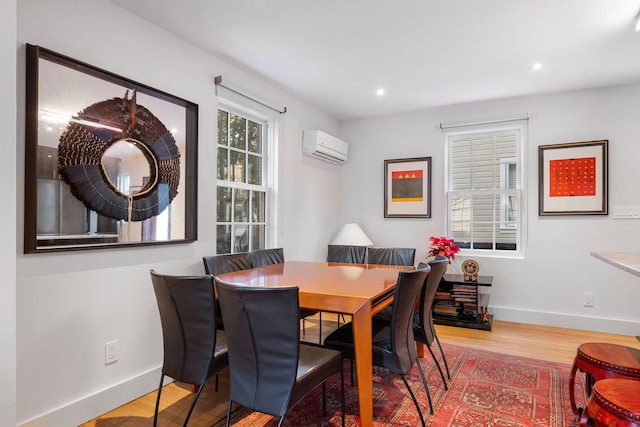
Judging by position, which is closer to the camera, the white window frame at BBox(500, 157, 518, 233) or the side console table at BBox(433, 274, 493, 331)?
the side console table at BBox(433, 274, 493, 331)

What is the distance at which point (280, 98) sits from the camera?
3861 millimetres

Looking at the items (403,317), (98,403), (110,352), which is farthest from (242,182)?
(403,317)

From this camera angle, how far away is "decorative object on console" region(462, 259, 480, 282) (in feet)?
13.3

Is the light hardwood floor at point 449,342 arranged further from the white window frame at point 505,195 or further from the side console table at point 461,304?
the white window frame at point 505,195

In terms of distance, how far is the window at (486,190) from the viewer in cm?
424

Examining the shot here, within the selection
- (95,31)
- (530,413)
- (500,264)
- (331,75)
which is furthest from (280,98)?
(530,413)

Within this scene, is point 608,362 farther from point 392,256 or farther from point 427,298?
point 392,256

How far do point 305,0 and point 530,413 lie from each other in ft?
9.26

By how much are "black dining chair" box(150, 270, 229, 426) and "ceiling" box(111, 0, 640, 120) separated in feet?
5.76

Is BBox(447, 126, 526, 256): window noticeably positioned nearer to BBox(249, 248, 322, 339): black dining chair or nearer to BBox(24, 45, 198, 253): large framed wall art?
BBox(249, 248, 322, 339): black dining chair

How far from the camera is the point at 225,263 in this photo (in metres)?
2.82

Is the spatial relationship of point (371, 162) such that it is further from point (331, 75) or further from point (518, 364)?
point (518, 364)

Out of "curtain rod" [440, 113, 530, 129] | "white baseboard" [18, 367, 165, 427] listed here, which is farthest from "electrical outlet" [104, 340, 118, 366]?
"curtain rod" [440, 113, 530, 129]

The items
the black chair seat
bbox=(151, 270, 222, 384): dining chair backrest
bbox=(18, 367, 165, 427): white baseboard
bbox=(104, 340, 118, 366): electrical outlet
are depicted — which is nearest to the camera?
the black chair seat
